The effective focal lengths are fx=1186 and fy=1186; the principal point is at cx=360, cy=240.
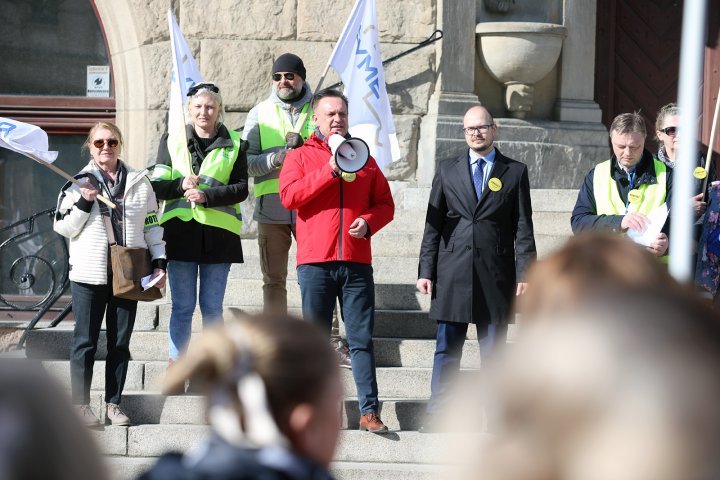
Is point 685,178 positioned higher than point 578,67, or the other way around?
point 578,67

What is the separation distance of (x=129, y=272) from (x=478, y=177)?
212 cm

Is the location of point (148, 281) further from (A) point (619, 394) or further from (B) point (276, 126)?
(A) point (619, 394)

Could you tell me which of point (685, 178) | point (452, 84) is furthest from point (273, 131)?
point (685, 178)

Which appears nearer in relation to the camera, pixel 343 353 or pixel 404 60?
pixel 343 353

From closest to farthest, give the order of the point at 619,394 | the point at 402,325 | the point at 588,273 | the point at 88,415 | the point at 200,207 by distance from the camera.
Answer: the point at 619,394 < the point at 588,273 < the point at 88,415 < the point at 200,207 < the point at 402,325

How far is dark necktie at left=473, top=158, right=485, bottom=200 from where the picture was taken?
278 inches

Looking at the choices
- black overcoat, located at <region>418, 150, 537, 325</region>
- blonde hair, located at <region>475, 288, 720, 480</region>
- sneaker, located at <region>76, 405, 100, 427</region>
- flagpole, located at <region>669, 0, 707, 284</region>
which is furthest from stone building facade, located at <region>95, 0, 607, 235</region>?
blonde hair, located at <region>475, 288, 720, 480</region>

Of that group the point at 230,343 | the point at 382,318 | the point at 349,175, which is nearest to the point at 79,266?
the point at 349,175

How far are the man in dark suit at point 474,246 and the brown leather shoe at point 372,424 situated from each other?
29cm

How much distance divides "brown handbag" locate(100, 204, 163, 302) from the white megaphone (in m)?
1.24

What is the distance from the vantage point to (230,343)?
1.76 m

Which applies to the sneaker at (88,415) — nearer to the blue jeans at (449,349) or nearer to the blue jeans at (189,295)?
the blue jeans at (189,295)

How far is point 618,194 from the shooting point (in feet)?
22.6

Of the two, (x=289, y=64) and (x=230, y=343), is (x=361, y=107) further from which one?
(x=230, y=343)
